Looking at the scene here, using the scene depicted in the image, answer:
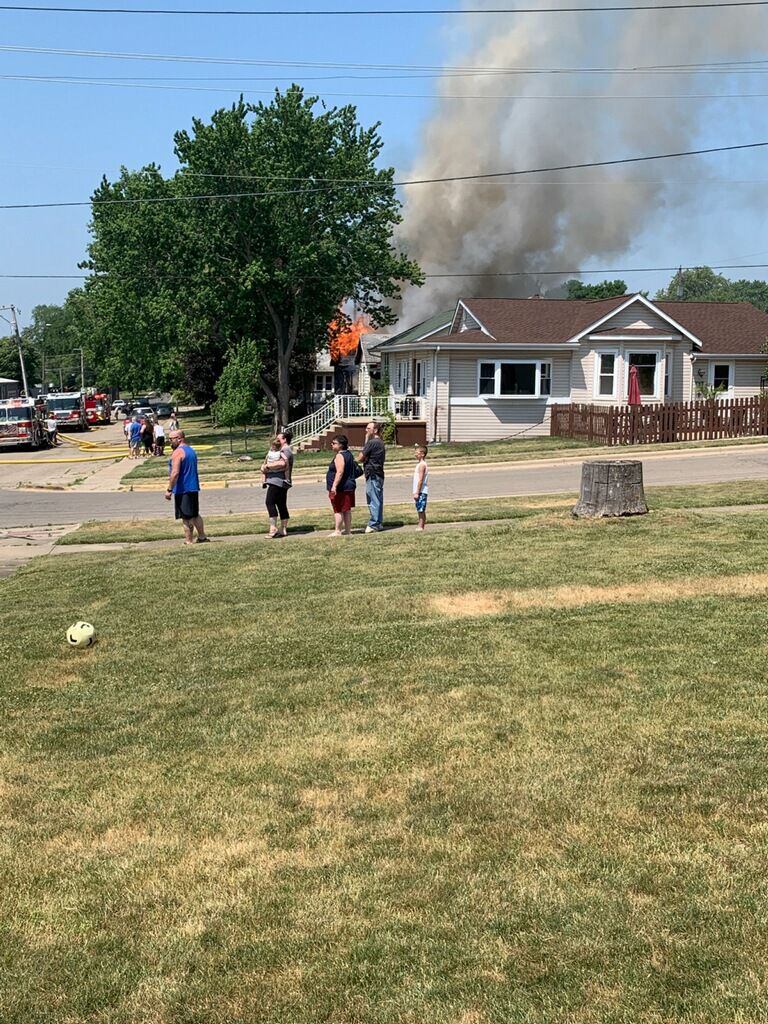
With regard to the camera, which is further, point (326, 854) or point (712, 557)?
point (712, 557)

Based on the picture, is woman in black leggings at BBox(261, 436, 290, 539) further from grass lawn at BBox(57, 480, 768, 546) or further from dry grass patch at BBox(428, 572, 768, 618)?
dry grass patch at BBox(428, 572, 768, 618)

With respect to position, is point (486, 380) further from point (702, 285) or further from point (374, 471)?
point (702, 285)

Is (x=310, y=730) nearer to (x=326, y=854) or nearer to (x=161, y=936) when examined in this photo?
(x=326, y=854)

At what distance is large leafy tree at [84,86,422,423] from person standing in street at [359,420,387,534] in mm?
23649

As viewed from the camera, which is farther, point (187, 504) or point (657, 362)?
point (657, 362)

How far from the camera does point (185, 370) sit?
180 feet

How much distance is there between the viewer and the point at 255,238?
125 feet

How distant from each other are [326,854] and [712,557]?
7.13m

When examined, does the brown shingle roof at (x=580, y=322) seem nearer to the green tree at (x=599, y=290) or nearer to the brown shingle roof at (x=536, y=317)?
the brown shingle roof at (x=536, y=317)

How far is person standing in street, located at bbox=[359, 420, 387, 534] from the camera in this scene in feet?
45.8

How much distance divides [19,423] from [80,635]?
3462 cm

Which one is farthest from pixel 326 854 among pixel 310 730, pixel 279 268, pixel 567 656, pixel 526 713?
pixel 279 268

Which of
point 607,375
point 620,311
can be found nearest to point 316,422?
point 607,375

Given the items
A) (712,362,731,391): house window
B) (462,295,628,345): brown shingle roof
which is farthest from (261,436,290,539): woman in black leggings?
(712,362,731,391): house window
